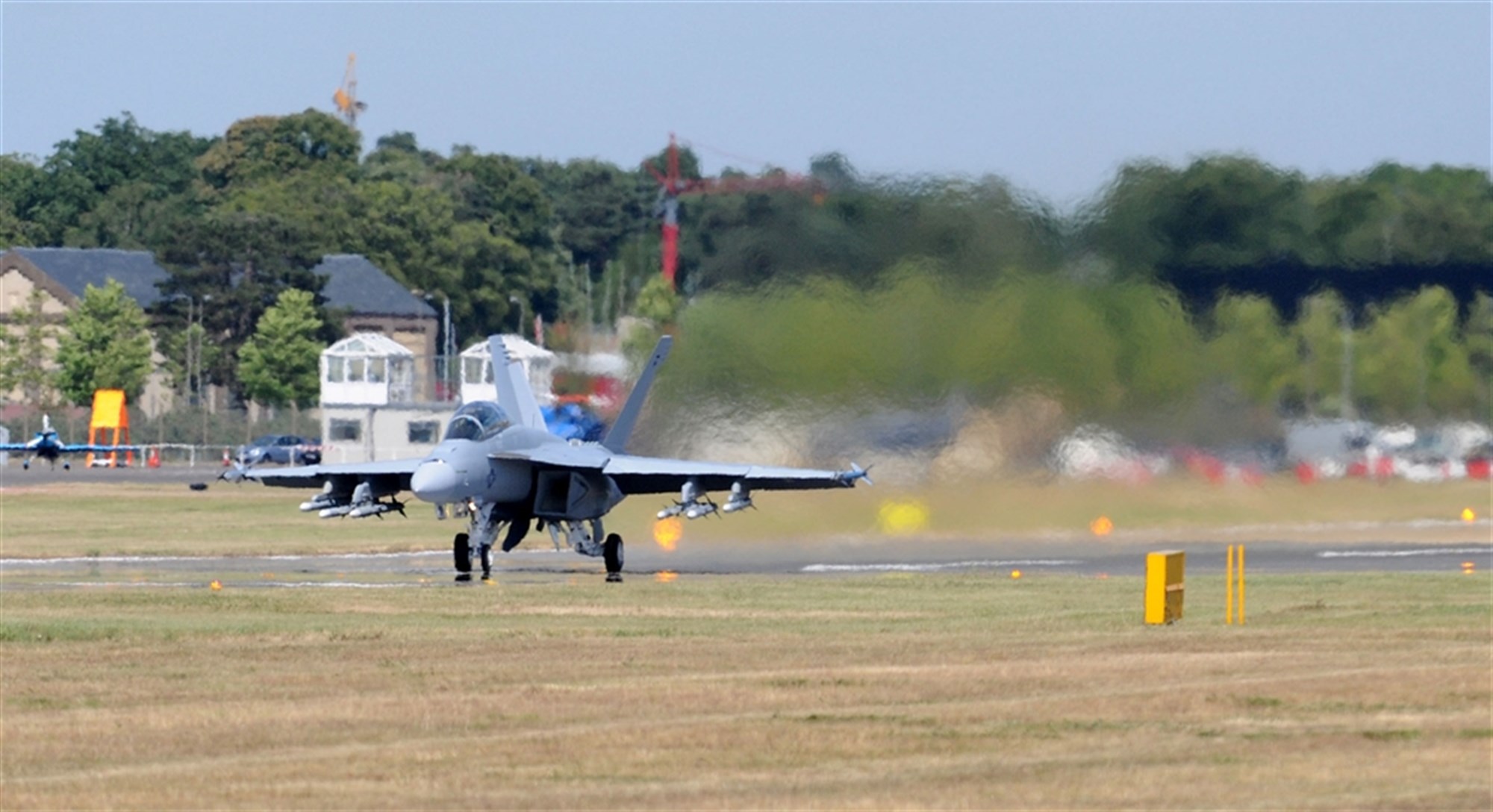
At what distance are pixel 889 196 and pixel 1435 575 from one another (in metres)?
9.49

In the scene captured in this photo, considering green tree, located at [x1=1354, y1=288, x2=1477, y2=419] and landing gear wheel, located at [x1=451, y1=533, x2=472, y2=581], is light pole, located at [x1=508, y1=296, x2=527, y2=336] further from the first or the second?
green tree, located at [x1=1354, y1=288, x2=1477, y2=419]

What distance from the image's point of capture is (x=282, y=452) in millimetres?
87062

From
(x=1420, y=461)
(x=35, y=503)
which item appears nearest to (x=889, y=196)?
(x=1420, y=461)

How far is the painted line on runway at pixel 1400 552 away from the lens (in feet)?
116

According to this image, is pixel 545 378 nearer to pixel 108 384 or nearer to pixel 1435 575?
pixel 1435 575

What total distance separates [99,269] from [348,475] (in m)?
88.7

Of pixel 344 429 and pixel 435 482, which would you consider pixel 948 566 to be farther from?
pixel 344 429

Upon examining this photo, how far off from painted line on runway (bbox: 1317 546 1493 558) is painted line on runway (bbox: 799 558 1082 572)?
174 inches

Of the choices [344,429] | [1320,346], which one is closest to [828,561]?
[1320,346]

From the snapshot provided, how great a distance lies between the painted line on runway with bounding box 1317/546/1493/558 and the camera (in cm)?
3550

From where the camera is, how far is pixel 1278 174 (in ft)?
104

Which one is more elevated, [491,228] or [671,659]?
[491,228]

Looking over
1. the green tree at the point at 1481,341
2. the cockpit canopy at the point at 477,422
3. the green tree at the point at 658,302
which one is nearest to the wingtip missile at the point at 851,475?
the cockpit canopy at the point at 477,422

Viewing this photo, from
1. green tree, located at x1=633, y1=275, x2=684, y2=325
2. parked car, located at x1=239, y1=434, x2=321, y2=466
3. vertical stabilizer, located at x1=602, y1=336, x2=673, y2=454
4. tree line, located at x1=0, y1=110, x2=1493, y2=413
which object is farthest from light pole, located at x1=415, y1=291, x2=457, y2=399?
vertical stabilizer, located at x1=602, y1=336, x2=673, y2=454
